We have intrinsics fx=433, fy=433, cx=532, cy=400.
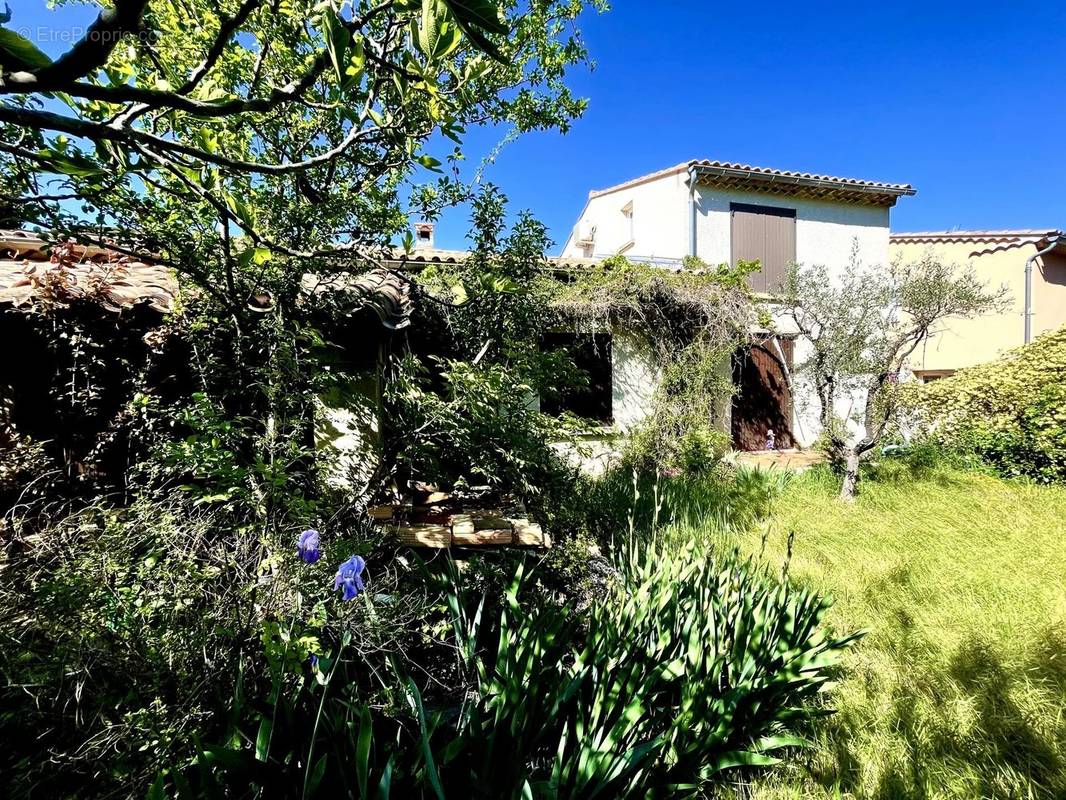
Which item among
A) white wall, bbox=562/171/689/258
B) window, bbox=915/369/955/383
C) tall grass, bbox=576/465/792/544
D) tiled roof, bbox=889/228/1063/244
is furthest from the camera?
window, bbox=915/369/955/383

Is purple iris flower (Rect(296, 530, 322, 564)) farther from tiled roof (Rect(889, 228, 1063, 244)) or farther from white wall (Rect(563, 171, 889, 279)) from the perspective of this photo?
tiled roof (Rect(889, 228, 1063, 244))

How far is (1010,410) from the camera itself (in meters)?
7.13

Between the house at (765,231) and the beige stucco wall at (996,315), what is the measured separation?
2.81 metres

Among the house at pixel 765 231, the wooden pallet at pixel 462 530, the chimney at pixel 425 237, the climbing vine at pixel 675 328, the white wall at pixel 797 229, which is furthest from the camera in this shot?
the white wall at pixel 797 229

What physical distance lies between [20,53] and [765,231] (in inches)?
498

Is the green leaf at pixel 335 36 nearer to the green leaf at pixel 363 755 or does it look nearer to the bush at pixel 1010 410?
the green leaf at pixel 363 755

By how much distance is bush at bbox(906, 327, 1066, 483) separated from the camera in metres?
6.52

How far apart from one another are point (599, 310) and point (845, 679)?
6.24 meters

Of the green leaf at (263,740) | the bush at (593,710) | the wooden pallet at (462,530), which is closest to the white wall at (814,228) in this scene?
the wooden pallet at (462,530)

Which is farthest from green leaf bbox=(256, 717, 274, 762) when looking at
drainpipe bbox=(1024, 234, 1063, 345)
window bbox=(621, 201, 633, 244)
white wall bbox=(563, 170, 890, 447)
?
drainpipe bbox=(1024, 234, 1063, 345)

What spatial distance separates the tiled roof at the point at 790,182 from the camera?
10.3 meters

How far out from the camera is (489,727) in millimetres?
1805

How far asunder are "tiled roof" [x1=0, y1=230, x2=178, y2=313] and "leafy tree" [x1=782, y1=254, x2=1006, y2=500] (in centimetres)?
784

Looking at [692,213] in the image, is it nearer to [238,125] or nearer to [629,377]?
Result: [629,377]
